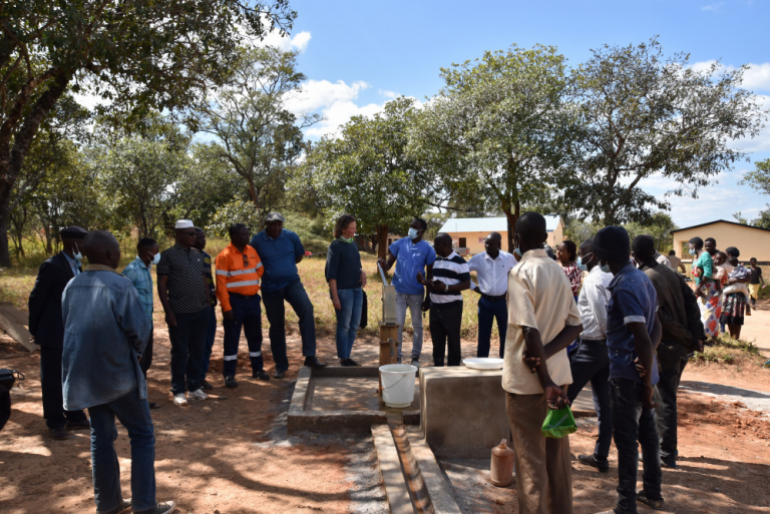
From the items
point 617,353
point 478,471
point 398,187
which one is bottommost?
point 478,471

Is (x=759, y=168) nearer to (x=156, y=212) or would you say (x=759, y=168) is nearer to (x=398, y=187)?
(x=398, y=187)

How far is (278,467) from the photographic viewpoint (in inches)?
168

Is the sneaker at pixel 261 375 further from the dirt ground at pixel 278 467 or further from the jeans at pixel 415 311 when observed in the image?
the jeans at pixel 415 311

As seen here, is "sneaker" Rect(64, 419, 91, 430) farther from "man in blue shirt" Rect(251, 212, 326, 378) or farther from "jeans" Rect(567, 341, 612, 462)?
"jeans" Rect(567, 341, 612, 462)

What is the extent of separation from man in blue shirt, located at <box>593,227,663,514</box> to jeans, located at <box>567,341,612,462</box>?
0.55 metres

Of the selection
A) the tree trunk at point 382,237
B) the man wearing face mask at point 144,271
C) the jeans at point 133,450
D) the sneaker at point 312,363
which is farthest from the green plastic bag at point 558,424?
the tree trunk at point 382,237

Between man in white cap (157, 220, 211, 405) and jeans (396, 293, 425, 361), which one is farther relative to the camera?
jeans (396, 293, 425, 361)

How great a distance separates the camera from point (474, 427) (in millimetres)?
4559

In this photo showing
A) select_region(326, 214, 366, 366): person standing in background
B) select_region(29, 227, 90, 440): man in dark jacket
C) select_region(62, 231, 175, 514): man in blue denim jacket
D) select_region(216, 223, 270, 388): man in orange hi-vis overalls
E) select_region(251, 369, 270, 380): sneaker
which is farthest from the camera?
select_region(251, 369, 270, 380): sneaker

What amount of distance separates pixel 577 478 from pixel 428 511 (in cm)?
135

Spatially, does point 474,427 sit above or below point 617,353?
below

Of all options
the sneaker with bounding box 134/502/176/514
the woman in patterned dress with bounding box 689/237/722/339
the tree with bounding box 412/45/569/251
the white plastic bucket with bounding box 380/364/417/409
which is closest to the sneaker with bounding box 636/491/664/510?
the white plastic bucket with bounding box 380/364/417/409

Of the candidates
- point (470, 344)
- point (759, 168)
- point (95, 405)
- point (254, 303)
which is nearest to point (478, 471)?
point (95, 405)

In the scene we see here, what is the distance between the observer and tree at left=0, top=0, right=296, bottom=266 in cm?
683
